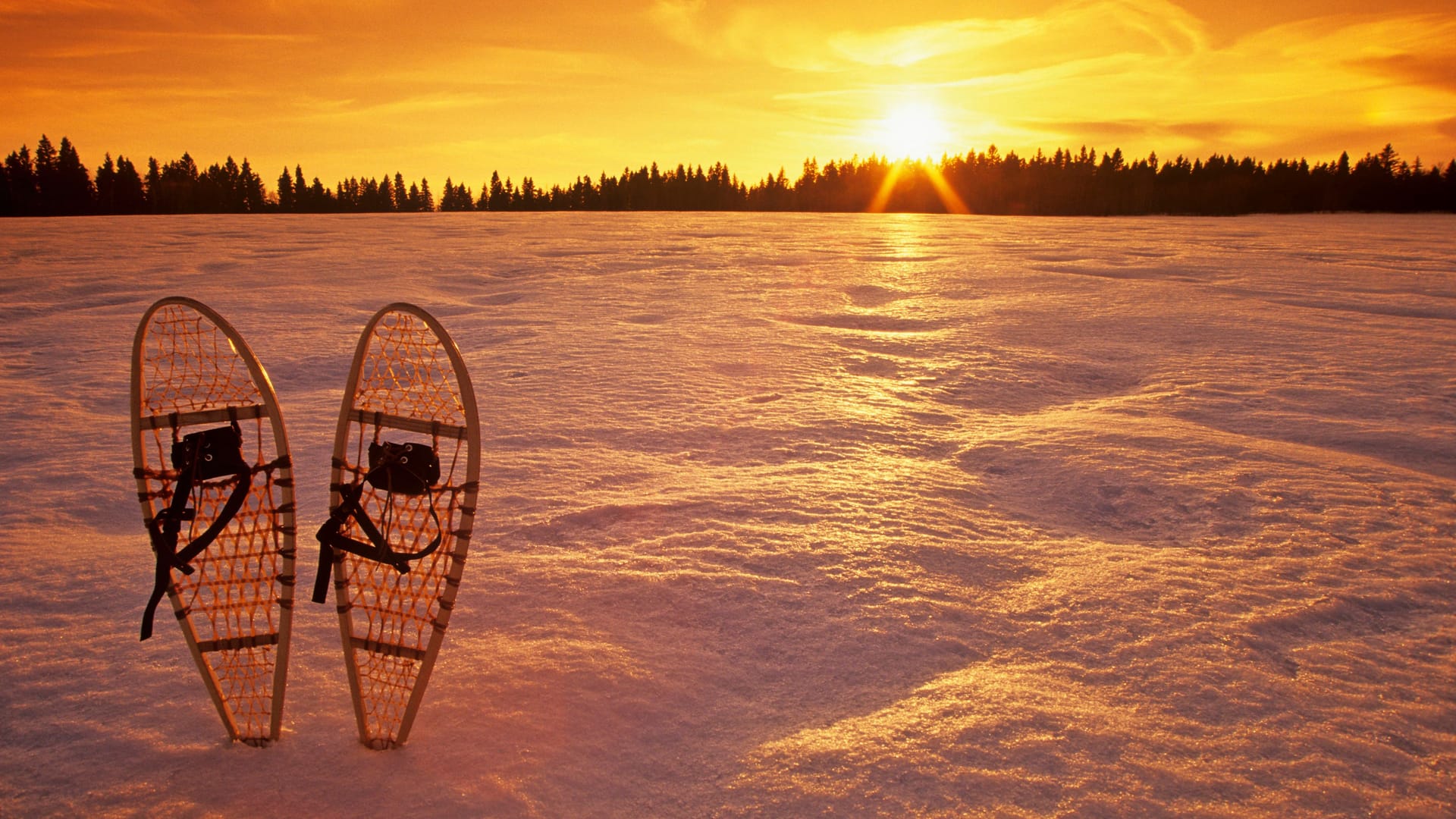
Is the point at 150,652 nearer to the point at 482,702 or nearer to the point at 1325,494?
the point at 482,702

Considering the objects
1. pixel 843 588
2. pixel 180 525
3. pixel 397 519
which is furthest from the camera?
pixel 843 588

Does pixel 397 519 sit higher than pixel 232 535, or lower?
higher

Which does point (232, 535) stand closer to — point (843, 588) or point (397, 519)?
point (397, 519)

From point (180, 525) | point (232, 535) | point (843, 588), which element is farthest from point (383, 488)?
point (843, 588)

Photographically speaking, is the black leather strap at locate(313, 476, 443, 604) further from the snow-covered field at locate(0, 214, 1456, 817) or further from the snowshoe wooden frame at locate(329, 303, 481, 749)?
the snow-covered field at locate(0, 214, 1456, 817)

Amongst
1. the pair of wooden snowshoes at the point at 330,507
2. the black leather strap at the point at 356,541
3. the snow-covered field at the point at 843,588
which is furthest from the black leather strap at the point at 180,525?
the snow-covered field at the point at 843,588

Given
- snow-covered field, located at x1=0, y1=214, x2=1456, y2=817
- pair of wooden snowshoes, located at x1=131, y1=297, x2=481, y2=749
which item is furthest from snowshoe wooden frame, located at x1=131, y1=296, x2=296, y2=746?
snow-covered field, located at x1=0, y1=214, x2=1456, y2=817

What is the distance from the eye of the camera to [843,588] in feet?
9.73

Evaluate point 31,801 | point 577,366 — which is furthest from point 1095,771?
point 577,366

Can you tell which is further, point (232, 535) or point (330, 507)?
point (232, 535)

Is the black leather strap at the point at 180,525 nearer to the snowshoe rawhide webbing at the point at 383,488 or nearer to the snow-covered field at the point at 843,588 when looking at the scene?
the snowshoe rawhide webbing at the point at 383,488

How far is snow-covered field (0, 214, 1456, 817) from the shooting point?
2045 millimetres

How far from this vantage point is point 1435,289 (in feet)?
33.7

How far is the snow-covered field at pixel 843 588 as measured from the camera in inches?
80.5
